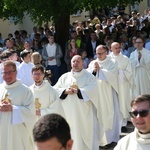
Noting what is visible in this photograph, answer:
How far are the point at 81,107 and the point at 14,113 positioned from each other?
2.08 metres

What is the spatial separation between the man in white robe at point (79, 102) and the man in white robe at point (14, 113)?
1.54 metres

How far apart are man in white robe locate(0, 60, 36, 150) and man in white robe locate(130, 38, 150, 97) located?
17.4 feet

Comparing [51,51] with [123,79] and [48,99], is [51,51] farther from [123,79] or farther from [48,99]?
[48,99]

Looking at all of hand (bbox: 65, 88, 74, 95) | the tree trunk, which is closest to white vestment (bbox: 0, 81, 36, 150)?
hand (bbox: 65, 88, 74, 95)

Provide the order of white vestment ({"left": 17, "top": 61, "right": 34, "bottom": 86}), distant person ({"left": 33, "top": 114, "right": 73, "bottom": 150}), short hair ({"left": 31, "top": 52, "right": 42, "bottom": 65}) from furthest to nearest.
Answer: white vestment ({"left": 17, "top": 61, "right": 34, "bottom": 86})
short hair ({"left": 31, "top": 52, "right": 42, "bottom": 65})
distant person ({"left": 33, "top": 114, "right": 73, "bottom": 150})

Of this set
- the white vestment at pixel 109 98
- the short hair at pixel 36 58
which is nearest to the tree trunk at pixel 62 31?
the short hair at pixel 36 58

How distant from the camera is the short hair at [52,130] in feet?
10.3

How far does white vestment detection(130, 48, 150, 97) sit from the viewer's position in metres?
11.8

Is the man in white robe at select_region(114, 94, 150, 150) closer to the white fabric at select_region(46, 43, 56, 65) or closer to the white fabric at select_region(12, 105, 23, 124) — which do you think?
the white fabric at select_region(12, 105, 23, 124)

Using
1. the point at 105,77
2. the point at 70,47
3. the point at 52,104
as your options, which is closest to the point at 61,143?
the point at 52,104

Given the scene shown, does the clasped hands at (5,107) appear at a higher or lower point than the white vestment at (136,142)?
higher

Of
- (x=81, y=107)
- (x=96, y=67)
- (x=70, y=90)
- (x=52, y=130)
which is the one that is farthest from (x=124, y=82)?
(x=52, y=130)

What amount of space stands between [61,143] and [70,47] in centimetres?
1102

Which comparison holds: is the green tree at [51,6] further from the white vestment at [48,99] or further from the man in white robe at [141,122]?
the man in white robe at [141,122]
